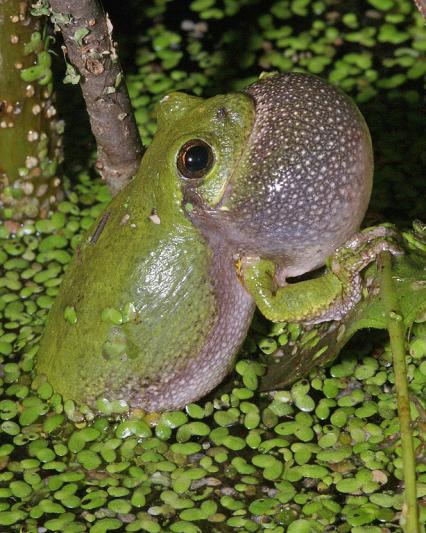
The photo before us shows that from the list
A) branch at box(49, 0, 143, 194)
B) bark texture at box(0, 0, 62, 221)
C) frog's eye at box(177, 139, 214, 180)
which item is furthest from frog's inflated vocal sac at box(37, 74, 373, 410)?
bark texture at box(0, 0, 62, 221)

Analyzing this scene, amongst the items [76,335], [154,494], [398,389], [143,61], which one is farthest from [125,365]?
[143,61]

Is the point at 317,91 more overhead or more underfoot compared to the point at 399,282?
more overhead

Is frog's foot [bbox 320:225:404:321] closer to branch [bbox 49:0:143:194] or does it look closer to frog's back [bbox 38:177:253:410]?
frog's back [bbox 38:177:253:410]

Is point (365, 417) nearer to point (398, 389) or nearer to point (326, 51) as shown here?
point (398, 389)

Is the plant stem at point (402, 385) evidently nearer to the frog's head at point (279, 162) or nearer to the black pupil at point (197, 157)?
the frog's head at point (279, 162)

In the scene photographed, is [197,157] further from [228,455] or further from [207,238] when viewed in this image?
[228,455]

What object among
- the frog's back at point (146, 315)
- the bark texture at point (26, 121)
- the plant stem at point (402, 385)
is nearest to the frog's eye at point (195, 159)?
the frog's back at point (146, 315)

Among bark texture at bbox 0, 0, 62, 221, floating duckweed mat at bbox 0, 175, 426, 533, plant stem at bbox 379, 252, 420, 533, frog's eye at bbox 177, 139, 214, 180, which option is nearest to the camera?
plant stem at bbox 379, 252, 420, 533
